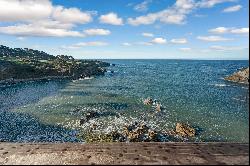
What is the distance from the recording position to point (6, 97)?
87688 millimetres

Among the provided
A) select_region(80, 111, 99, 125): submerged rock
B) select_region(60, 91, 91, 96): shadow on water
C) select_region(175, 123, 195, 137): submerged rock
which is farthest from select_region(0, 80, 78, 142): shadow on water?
select_region(60, 91, 91, 96): shadow on water

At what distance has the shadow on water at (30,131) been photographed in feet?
148

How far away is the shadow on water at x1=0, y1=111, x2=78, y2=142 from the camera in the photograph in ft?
148

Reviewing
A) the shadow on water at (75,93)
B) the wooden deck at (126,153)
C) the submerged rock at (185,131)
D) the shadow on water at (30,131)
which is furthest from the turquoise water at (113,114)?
the wooden deck at (126,153)

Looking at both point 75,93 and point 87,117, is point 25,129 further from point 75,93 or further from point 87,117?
point 75,93

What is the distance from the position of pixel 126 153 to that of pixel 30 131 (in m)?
35.4

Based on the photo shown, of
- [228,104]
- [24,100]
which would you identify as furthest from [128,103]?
[24,100]

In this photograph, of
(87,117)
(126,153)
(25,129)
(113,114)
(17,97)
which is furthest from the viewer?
(17,97)

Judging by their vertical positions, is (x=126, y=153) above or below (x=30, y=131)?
above

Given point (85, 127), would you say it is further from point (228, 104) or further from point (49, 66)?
point (49, 66)

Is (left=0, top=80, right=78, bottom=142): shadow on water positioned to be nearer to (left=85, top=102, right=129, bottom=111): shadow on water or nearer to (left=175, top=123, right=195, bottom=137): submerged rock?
(left=175, top=123, right=195, bottom=137): submerged rock

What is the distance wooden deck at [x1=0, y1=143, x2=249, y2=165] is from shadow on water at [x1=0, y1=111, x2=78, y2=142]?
83.0ft

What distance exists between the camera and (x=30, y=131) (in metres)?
49.3

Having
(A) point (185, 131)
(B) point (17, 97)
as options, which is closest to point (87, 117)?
(A) point (185, 131)
